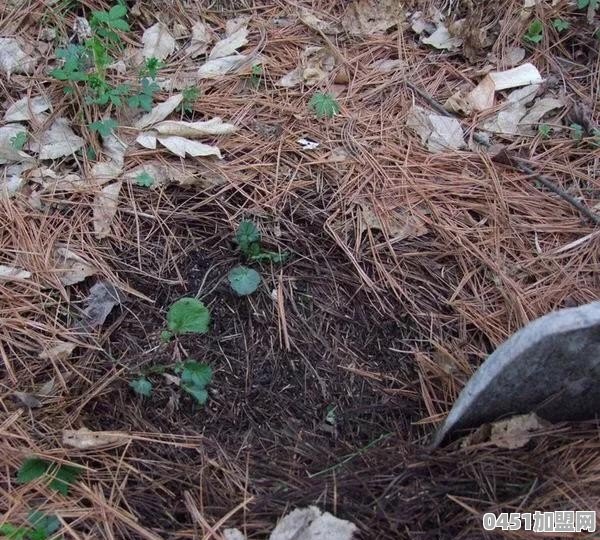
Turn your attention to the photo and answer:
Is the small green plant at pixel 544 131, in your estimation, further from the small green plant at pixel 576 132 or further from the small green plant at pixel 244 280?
the small green plant at pixel 244 280

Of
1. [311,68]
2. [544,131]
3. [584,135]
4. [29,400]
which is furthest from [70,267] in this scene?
[584,135]

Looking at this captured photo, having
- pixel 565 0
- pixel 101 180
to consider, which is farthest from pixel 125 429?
pixel 565 0

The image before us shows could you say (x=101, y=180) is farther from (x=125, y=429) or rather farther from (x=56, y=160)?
(x=125, y=429)

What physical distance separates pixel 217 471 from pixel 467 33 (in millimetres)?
1759

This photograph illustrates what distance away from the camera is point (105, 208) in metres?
1.86

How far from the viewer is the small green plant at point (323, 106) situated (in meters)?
2.07

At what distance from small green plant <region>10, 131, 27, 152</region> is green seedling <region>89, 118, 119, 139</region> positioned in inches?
8.5

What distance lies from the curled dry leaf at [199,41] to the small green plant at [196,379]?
1228 mm

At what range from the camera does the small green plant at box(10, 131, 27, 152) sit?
6.39 feet

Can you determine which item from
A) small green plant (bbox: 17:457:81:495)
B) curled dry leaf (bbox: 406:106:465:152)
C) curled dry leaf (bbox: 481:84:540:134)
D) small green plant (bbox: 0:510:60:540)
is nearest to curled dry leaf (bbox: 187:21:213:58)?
curled dry leaf (bbox: 406:106:465:152)

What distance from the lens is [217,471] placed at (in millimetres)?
1489

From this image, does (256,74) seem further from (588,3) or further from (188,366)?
(588,3)

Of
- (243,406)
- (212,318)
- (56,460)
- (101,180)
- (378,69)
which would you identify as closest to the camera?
(56,460)

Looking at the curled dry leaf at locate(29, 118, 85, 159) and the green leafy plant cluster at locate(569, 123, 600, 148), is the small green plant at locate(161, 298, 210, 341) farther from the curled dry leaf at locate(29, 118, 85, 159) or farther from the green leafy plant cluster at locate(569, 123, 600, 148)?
the green leafy plant cluster at locate(569, 123, 600, 148)
